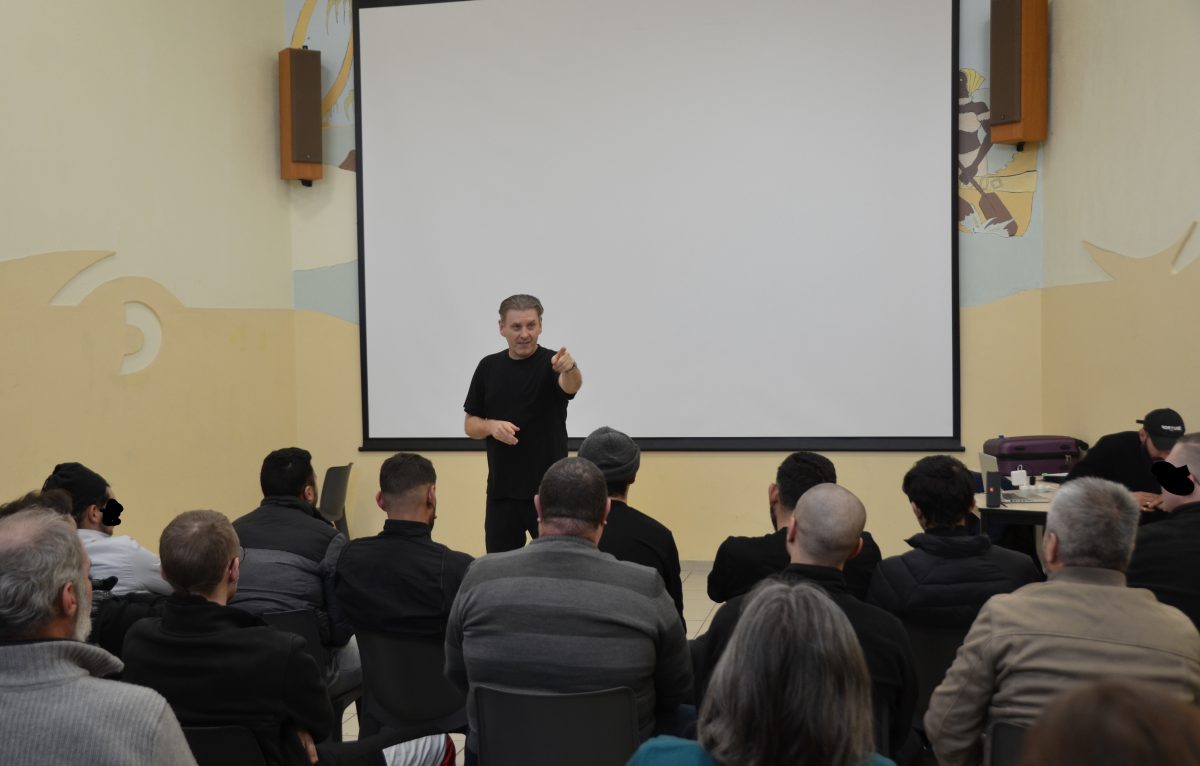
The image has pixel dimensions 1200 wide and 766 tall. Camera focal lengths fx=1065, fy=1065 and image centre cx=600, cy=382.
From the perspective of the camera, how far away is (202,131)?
20.9ft

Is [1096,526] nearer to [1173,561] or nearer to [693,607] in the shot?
[1173,561]

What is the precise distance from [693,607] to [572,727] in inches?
145

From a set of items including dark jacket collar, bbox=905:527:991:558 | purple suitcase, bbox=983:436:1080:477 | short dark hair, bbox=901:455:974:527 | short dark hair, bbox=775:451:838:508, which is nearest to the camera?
dark jacket collar, bbox=905:527:991:558

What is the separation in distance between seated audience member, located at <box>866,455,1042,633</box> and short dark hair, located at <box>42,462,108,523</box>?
2.47 metres

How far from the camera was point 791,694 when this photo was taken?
144cm

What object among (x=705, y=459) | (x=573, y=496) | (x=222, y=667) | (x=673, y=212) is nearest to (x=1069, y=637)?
(x=573, y=496)

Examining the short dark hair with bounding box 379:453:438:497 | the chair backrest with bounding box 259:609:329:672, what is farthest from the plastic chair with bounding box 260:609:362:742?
the short dark hair with bounding box 379:453:438:497

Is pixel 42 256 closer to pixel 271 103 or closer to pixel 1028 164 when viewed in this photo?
pixel 271 103

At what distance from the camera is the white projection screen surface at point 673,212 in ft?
20.8

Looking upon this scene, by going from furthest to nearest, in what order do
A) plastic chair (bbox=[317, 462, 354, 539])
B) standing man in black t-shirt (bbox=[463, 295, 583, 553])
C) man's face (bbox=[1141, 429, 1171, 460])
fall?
plastic chair (bbox=[317, 462, 354, 539])
standing man in black t-shirt (bbox=[463, 295, 583, 553])
man's face (bbox=[1141, 429, 1171, 460])

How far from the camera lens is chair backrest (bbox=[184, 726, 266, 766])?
2.17 metres

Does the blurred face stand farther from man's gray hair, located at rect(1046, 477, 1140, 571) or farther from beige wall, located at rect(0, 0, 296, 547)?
beige wall, located at rect(0, 0, 296, 547)

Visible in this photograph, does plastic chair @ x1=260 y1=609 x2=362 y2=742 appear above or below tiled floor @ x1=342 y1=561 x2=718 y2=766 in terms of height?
above

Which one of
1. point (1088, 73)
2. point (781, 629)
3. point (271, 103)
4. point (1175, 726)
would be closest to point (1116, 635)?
point (781, 629)
